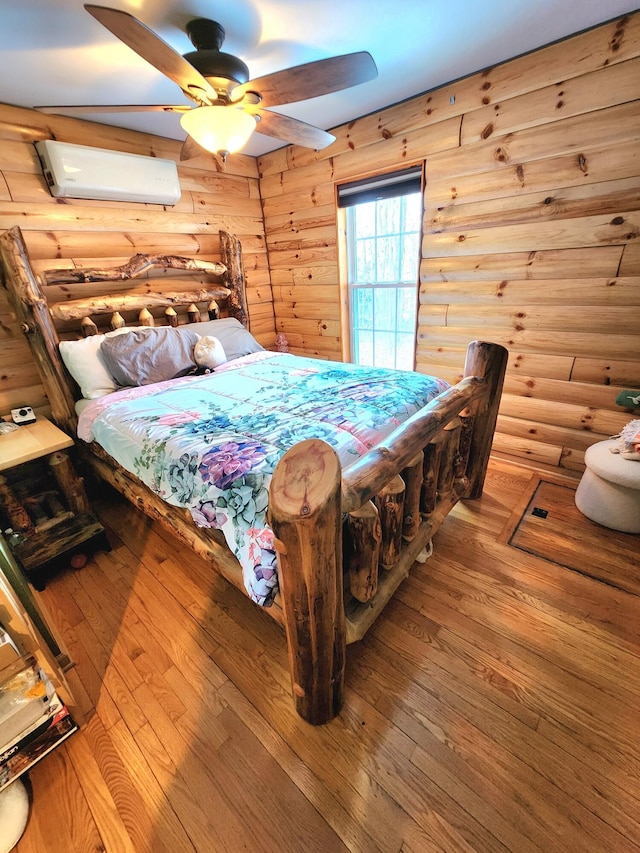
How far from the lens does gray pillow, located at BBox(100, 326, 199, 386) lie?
82.7 inches

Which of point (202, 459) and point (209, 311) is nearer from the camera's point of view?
point (202, 459)

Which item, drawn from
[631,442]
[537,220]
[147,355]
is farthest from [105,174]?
[631,442]

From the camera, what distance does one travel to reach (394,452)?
1085 millimetres

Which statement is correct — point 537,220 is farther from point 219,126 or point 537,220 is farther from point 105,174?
point 105,174

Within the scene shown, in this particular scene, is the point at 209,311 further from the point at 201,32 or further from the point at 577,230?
the point at 577,230

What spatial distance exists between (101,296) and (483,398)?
100 inches

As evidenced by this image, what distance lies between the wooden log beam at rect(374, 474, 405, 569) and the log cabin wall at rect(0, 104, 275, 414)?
233 cm

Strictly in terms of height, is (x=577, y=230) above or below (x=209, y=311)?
above

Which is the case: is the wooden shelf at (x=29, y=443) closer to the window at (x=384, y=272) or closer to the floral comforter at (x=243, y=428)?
the floral comforter at (x=243, y=428)

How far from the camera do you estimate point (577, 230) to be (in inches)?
75.7

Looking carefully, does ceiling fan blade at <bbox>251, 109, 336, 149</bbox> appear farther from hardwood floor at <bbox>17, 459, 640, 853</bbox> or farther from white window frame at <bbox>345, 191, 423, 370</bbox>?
hardwood floor at <bbox>17, 459, 640, 853</bbox>

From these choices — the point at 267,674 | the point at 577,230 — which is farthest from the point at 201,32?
the point at 267,674

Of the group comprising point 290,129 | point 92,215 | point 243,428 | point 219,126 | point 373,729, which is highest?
point 290,129

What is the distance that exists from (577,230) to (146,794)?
3.08m
